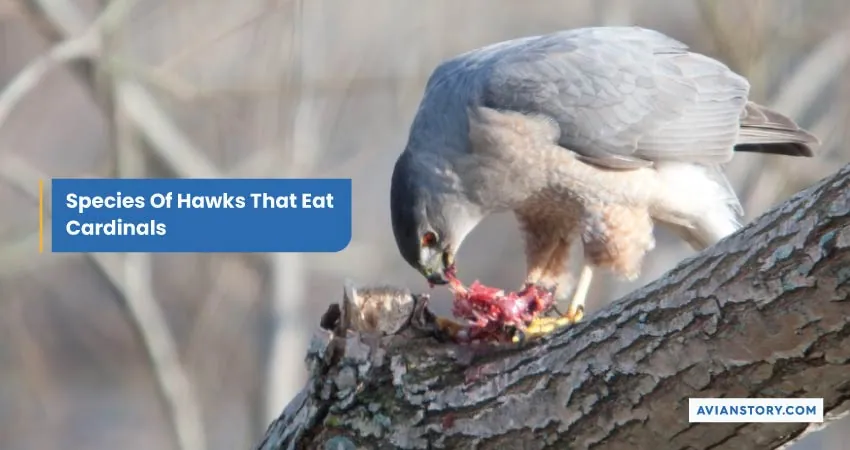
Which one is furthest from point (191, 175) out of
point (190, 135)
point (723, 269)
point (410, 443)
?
point (723, 269)

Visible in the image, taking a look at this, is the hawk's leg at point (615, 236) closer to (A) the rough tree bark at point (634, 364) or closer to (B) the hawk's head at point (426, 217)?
(B) the hawk's head at point (426, 217)

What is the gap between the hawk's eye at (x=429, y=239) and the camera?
3.18 meters

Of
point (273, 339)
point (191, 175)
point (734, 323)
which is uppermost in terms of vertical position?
point (191, 175)

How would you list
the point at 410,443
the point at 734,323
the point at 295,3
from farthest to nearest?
the point at 295,3 < the point at 410,443 < the point at 734,323

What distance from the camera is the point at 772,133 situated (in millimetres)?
3432

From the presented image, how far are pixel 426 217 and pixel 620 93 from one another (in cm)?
76

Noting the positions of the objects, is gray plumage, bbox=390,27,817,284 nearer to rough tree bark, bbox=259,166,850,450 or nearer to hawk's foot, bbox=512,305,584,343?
hawk's foot, bbox=512,305,584,343

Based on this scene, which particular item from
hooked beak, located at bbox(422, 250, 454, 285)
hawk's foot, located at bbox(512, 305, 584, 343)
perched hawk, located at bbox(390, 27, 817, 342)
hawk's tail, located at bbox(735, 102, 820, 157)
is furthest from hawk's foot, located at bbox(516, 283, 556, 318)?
hawk's tail, located at bbox(735, 102, 820, 157)

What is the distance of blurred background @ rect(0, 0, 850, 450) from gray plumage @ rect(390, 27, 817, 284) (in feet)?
1.65

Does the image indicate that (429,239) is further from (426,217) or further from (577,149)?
(577,149)

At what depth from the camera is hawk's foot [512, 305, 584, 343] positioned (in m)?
2.24

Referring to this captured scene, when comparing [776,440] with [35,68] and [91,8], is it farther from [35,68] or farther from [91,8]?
[91,8]

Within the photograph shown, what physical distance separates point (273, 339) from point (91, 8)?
6.41 feet

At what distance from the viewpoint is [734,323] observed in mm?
1793
